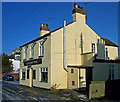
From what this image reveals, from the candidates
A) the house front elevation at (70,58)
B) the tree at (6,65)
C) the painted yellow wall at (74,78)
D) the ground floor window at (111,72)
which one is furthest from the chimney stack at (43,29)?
the tree at (6,65)

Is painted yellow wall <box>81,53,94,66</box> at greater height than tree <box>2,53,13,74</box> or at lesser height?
greater

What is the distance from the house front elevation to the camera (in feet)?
53.0

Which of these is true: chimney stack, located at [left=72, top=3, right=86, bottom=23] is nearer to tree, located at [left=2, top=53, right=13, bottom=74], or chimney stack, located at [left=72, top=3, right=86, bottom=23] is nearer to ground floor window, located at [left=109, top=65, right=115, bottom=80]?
ground floor window, located at [left=109, top=65, right=115, bottom=80]

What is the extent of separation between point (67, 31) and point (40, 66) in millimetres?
5485

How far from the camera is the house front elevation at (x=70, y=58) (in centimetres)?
1616

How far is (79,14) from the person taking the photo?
1864cm

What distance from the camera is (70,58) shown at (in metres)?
17.6

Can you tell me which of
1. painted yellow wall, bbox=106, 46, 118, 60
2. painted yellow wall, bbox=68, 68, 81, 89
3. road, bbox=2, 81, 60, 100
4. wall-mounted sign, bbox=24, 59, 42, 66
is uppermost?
painted yellow wall, bbox=106, 46, 118, 60

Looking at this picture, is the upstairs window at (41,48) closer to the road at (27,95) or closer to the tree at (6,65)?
the road at (27,95)

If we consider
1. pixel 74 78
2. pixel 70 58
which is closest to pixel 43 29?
pixel 70 58

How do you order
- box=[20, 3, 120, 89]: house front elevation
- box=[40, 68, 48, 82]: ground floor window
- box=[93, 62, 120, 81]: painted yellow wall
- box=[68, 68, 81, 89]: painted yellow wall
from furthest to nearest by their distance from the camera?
box=[40, 68, 48, 82]: ground floor window → box=[20, 3, 120, 89]: house front elevation → box=[93, 62, 120, 81]: painted yellow wall → box=[68, 68, 81, 89]: painted yellow wall

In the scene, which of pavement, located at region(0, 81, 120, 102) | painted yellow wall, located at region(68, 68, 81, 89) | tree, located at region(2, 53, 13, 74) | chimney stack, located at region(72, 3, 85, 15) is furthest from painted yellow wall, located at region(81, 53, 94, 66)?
tree, located at region(2, 53, 13, 74)

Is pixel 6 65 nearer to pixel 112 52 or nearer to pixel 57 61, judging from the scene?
pixel 57 61

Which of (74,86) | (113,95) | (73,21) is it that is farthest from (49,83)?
(73,21)
